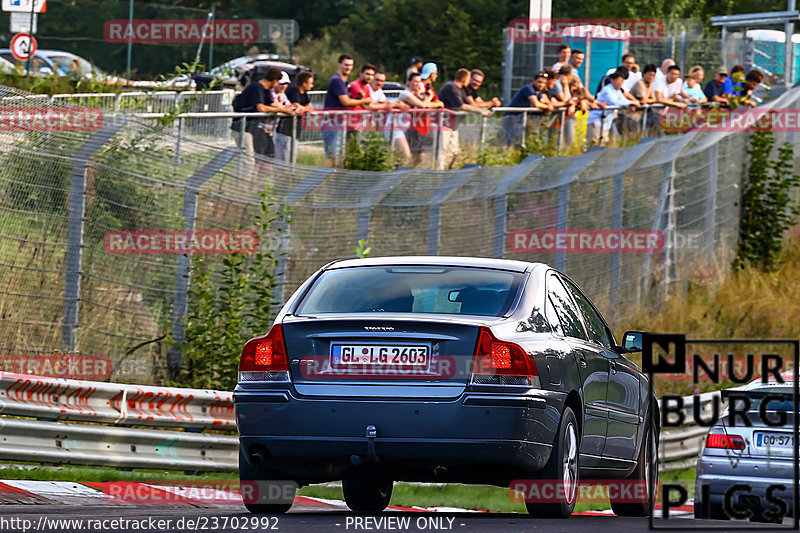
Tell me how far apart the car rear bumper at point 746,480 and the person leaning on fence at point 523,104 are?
36.6 ft

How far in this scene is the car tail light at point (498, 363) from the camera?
8.33 m

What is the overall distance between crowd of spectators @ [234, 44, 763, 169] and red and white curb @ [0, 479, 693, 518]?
6.61m

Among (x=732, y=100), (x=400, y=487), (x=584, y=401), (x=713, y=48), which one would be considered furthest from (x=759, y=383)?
(x=713, y=48)

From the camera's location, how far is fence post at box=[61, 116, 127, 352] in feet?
43.7

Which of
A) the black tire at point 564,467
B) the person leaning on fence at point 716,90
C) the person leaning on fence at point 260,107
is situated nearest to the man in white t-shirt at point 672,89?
the person leaning on fence at point 716,90

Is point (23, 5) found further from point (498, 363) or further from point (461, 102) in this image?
point (498, 363)

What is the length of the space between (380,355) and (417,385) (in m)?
0.26

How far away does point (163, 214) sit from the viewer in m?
14.1

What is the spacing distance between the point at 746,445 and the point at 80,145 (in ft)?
19.6

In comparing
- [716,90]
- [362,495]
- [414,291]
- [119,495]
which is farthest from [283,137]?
[716,90]

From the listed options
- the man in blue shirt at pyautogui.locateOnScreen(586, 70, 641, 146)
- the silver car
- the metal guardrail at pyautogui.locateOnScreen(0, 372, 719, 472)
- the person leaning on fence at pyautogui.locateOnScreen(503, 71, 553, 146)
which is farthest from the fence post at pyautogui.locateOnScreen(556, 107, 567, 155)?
the silver car

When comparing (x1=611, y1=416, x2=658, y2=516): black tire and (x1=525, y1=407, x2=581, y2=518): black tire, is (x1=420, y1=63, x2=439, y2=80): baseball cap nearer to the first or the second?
(x1=611, y1=416, x2=658, y2=516): black tire

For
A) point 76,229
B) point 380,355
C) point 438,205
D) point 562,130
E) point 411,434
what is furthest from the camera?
point 562,130

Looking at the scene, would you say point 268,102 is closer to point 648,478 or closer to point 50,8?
point 648,478
